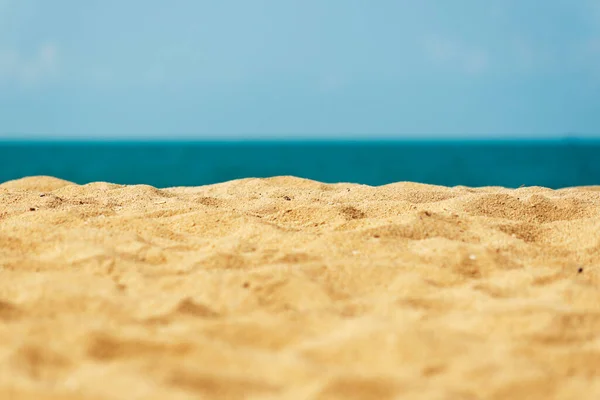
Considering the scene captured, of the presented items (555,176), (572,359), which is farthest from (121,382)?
(555,176)

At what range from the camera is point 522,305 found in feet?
8.87

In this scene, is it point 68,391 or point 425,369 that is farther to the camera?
point 425,369

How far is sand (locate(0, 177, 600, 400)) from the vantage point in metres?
2.18

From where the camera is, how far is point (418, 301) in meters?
2.84

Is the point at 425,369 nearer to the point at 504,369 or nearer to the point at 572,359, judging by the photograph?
the point at 504,369

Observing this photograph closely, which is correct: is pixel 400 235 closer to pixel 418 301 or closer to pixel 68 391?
pixel 418 301

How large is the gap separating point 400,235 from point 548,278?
2.74ft

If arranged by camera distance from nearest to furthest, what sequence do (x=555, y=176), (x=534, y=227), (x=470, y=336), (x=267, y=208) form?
1. (x=470, y=336)
2. (x=534, y=227)
3. (x=267, y=208)
4. (x=555, y=176)

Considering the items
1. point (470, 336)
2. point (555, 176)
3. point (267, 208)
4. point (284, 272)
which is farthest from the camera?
point (555, 176)

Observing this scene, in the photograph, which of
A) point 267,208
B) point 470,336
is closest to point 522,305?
point 470,336

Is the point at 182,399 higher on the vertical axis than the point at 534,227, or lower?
lower

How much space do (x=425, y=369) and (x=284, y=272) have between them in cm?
93

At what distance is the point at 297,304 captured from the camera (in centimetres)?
282

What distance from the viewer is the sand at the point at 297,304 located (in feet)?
7.14
